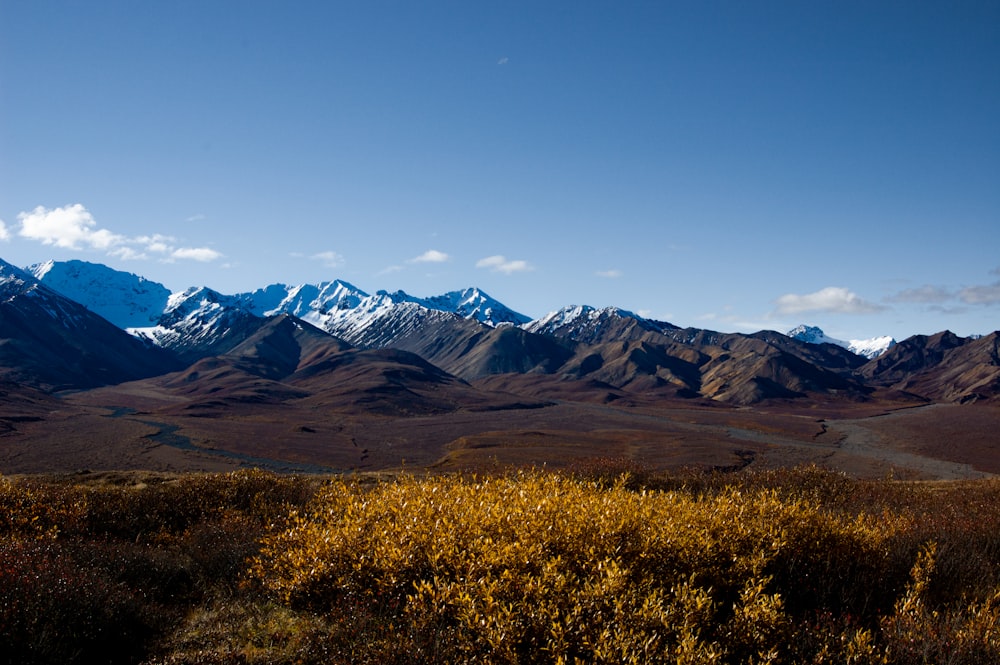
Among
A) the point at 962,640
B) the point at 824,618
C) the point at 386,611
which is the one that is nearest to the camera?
the point at 962,640

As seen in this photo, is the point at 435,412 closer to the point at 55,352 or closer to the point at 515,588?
the point at 515,588

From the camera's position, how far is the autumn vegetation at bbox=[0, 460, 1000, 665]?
6227 millimetres

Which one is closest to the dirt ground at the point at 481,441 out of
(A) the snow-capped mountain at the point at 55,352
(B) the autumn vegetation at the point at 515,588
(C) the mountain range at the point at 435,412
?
(C) the mountain range at the point at 435,412

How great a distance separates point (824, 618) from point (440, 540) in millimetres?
4463

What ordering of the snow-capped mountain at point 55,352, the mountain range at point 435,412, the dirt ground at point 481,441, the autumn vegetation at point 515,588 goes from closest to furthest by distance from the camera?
1. the autumn vegetation at point 515,588
2. the dirt ground at point 481,441
3. the mountain range at point 435,412
4. the snow-capped mountain at point 55,352

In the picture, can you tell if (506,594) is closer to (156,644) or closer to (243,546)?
(156,644)

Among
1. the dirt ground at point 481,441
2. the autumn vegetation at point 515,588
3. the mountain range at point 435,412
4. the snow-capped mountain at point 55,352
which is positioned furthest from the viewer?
the snow-capped mountain at point 55,352

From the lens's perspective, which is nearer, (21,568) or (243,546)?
(21,568)

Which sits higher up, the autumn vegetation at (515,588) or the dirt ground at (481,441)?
the autumn vegetation at (515,588)

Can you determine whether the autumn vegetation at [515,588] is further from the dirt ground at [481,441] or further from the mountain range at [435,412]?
the dirt ground at [481,441]

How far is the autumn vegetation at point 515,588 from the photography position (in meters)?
6.23

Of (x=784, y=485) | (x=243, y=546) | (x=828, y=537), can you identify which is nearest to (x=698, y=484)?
(x=784, y=485)

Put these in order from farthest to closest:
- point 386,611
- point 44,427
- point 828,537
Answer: point 44,427, point 828,537, point 386,611

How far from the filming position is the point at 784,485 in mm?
18125
